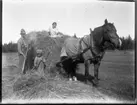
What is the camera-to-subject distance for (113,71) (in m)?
2.46

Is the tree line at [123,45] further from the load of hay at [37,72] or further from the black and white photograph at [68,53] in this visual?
the load of hay at [37,72]

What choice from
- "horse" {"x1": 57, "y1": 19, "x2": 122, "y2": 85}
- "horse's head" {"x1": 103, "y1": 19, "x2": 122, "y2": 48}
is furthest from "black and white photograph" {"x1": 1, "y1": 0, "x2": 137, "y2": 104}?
"horse's head" {"x1": 103, "y1": 19, "x2": 122, "y2": 48}

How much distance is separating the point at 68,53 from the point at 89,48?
1.11 ft

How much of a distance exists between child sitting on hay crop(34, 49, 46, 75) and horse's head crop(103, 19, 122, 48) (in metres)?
1.00

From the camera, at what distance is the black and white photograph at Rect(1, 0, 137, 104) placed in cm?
235

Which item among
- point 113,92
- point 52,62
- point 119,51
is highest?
point 119,51

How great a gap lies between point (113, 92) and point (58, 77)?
86 cm

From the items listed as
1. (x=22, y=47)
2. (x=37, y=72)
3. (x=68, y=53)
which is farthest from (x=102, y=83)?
(x=22, y=47)

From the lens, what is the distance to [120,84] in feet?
8.03

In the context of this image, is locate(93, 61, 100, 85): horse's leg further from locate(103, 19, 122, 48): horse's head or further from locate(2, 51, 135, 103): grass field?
locate(103, 19, 122, 48): horse's head

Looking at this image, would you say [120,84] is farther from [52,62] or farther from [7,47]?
[7,47]

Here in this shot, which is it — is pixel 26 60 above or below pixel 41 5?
below

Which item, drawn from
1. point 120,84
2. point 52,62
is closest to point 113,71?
point 120,84

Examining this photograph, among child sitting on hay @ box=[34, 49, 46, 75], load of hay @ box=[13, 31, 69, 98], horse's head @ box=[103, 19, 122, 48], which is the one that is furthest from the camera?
child sitting on hay @ box=[34, 49, 46, 75]
